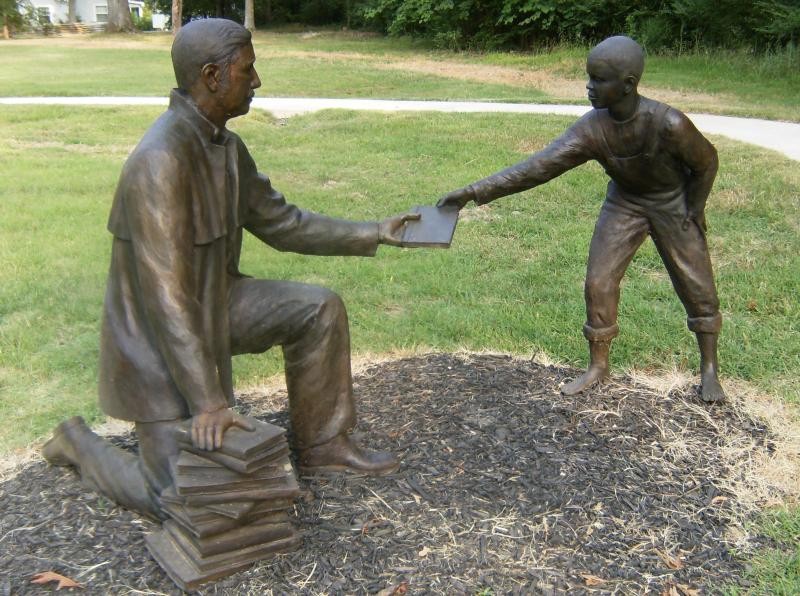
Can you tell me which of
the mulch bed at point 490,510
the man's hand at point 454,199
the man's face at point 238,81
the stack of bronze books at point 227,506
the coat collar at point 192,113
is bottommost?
the mulch bed at point 490,510

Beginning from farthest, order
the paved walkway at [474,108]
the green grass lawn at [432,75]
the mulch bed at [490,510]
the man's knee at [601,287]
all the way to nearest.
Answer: the green grass lawn at [432,75] → the paved walkway at [474,108] → the man's knee at [601,287] → the mulch bed at [490,510]

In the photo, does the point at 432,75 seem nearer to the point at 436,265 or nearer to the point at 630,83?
the point at 436,265

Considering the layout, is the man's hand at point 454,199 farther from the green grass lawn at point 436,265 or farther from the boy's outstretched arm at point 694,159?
the green grass lawn at point 436,265

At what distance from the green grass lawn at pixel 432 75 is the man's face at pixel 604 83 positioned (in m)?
10.6

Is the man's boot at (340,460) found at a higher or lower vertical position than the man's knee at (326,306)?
lower

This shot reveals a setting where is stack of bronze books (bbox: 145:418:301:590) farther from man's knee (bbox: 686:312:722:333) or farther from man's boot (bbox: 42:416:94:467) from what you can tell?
man's knee (bbox: 686:312:722:333)

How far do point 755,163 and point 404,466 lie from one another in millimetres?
7687

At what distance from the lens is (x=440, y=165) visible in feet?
34.4

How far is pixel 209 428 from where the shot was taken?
2848 mm

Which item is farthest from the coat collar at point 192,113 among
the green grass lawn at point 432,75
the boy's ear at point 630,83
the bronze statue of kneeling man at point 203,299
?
→ the green grass lawn at point 432,75

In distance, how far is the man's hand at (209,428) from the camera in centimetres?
283

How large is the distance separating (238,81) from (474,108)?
1202 centimetres

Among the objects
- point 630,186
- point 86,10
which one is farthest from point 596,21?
point 86,10

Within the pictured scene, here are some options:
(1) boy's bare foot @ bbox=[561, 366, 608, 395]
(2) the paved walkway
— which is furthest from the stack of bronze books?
(2) the paved walkway
